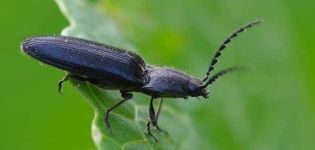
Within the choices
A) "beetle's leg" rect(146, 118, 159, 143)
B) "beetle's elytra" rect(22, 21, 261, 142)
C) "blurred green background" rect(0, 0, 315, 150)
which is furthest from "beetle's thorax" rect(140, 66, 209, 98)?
"blurred green background" rect(0, 0, 315, 150)

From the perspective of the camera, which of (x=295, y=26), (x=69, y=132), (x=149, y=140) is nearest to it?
(x=149, y=140)

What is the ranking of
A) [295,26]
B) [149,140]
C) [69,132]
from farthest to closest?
[295,26] → [69,132] → [149,140]

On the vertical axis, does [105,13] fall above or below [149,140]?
above

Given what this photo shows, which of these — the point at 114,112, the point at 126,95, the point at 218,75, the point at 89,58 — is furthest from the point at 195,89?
the point at 89,58

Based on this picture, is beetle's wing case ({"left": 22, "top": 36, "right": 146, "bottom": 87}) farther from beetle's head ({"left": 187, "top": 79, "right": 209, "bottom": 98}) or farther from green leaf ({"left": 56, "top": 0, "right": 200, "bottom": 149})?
beetle's head ({"left": 187, "top": 79, "right": 209, "bottom": 98})

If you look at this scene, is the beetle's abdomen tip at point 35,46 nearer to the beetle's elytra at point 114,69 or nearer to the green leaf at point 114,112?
the beetle's elytra at point 114,69

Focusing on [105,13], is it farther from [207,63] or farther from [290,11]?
[290,11]

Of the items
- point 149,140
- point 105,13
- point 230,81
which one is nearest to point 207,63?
point 230,81

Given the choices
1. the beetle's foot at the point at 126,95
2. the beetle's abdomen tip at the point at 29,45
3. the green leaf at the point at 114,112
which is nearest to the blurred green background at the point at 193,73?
the green leaf at the point at 114,112
